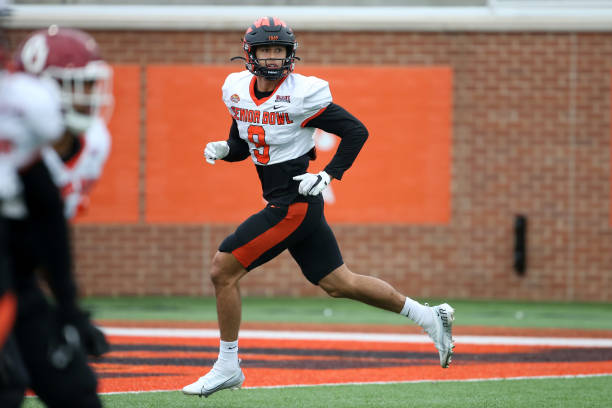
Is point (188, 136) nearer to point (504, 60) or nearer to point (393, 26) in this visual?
point (393, 26)

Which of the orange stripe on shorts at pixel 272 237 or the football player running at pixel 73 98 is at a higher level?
the football player running at pixel 73 98

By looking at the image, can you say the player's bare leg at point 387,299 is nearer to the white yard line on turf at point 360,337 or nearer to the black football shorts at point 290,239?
the black football shorts at point 290,239

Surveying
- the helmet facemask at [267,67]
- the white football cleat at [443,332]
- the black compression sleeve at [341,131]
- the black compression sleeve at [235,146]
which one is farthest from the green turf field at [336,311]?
the helmet facemask at [267,67]

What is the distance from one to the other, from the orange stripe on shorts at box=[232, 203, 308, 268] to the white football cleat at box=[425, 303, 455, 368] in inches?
39.5

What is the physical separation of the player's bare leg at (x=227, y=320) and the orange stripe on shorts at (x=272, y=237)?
0.05 metres

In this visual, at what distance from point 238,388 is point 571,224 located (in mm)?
7174

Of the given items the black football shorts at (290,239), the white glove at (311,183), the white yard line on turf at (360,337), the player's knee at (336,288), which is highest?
the white glove at (311,183)

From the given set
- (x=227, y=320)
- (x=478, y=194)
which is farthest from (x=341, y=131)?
(x=478, y=194)

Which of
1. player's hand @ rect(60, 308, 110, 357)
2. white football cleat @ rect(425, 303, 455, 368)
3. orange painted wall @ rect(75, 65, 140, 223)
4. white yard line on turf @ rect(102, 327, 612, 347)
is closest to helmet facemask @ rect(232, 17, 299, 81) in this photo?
white football cleat @ rect(425, 303, 455, 368)

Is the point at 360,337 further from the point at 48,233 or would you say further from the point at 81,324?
the point at 48,233

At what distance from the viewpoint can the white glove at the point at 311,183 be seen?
5.48m

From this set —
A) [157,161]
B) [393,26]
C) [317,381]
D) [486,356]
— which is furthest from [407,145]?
[317,381]

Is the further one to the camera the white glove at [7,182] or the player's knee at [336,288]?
the player's knee at [336,288]

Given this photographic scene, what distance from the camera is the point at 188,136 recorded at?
11930mm
